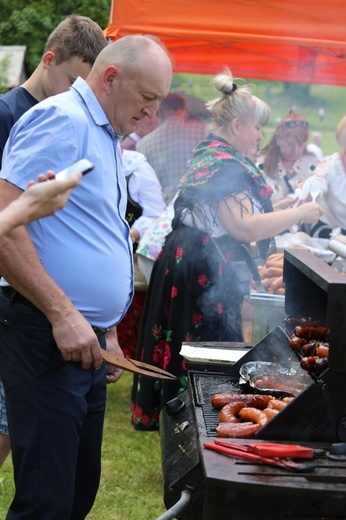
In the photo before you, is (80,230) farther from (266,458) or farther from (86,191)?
(266,458)

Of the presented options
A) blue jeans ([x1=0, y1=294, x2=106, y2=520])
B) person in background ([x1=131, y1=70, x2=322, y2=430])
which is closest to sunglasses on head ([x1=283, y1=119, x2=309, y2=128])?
person in background ([x1=131, y1=70, x2=322, y2=430])

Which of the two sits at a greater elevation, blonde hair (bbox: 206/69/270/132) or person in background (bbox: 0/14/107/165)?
person in background (bbox: 0/14/107/165)

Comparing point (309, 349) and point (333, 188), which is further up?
point (309, 349)

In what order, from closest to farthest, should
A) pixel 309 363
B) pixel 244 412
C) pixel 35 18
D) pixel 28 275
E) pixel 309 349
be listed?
1. pixel 28 275
2. pixel 309 363
3. pixel 244 412
4. pixel 309 349
5. pixel 35 18

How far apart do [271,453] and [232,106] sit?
9.82 ft

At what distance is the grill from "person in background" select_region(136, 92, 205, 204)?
13.0 feet

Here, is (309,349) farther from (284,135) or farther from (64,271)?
(284,135)

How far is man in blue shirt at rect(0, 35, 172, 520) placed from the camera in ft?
8.63

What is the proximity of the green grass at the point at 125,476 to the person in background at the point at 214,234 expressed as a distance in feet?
0.91

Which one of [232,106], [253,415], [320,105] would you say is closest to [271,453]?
[253,415]

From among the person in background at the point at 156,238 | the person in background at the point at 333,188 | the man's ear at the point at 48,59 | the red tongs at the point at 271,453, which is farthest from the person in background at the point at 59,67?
the person in background at the point at 333,188

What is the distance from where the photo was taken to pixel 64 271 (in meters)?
2.74

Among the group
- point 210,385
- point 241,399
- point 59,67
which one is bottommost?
point 210,385

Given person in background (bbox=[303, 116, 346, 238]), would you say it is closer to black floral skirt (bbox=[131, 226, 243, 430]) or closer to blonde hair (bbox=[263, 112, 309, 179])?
blonde hair (bbox=[263, 112, 309, 179])
